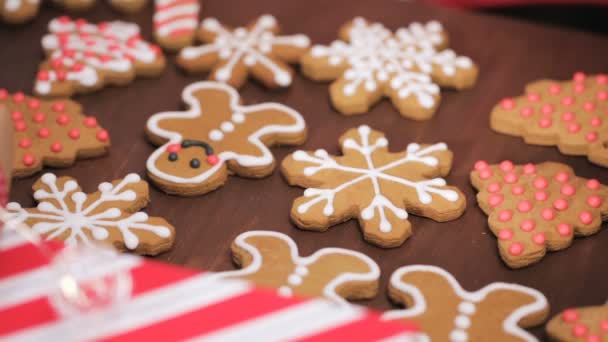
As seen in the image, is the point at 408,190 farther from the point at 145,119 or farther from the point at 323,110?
the point at 145,119

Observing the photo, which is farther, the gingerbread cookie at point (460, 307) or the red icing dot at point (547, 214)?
the red icing dot at point (547, 214)

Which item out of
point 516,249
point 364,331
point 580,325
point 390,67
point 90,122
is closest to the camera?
point 364,331

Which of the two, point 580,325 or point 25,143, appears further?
point 25,143

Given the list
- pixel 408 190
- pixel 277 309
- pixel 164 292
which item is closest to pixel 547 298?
pixel 408 190

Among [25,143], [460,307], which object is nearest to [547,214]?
[460,307]

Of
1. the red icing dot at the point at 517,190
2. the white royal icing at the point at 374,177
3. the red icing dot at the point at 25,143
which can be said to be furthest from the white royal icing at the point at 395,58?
the red icing dot at the point at 25,143

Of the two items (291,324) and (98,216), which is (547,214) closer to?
(291,324)

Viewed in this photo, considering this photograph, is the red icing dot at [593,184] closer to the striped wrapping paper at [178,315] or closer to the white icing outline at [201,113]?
the white icing outline at [201,113]
